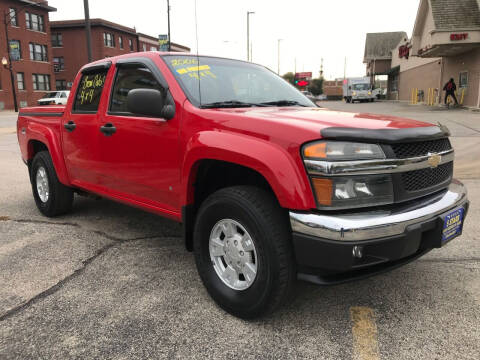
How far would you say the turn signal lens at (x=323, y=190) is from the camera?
7.43 ft

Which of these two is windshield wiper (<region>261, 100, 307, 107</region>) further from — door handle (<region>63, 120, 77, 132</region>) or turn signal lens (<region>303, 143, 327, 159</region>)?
door handle (<region>63, 120, 77, 132</region>)

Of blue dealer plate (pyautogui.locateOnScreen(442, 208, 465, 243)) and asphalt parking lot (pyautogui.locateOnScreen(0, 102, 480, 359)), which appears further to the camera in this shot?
blue dealer plate (pyautogui.locateOnScreen(442, 208, 465, 243))

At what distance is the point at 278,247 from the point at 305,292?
883mm

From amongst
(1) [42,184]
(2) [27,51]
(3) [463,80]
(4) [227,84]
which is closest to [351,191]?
(4) [227,84]

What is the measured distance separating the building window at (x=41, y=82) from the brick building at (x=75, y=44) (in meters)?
4.37

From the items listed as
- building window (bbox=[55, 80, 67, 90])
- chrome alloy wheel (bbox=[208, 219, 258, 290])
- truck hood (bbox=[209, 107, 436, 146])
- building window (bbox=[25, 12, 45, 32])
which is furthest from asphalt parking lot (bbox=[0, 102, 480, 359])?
building window (bbox=[55, 80, 67, 90])

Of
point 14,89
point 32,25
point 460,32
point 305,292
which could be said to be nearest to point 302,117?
Result: point 305,292

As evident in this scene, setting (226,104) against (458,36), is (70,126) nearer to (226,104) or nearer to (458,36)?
(226,104)

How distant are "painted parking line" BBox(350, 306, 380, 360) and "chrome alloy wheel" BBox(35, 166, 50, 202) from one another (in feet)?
12.6

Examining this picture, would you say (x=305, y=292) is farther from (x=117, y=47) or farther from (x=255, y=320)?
(x=117, y=47)

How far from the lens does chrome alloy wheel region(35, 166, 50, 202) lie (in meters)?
5.02

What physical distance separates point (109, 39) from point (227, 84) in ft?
166

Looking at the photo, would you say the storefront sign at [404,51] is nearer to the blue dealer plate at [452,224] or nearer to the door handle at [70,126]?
the door handle at [70,126]

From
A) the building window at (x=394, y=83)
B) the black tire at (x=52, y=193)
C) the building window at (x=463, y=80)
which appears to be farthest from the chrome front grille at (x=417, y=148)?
the building window at (x=394, y=83)
